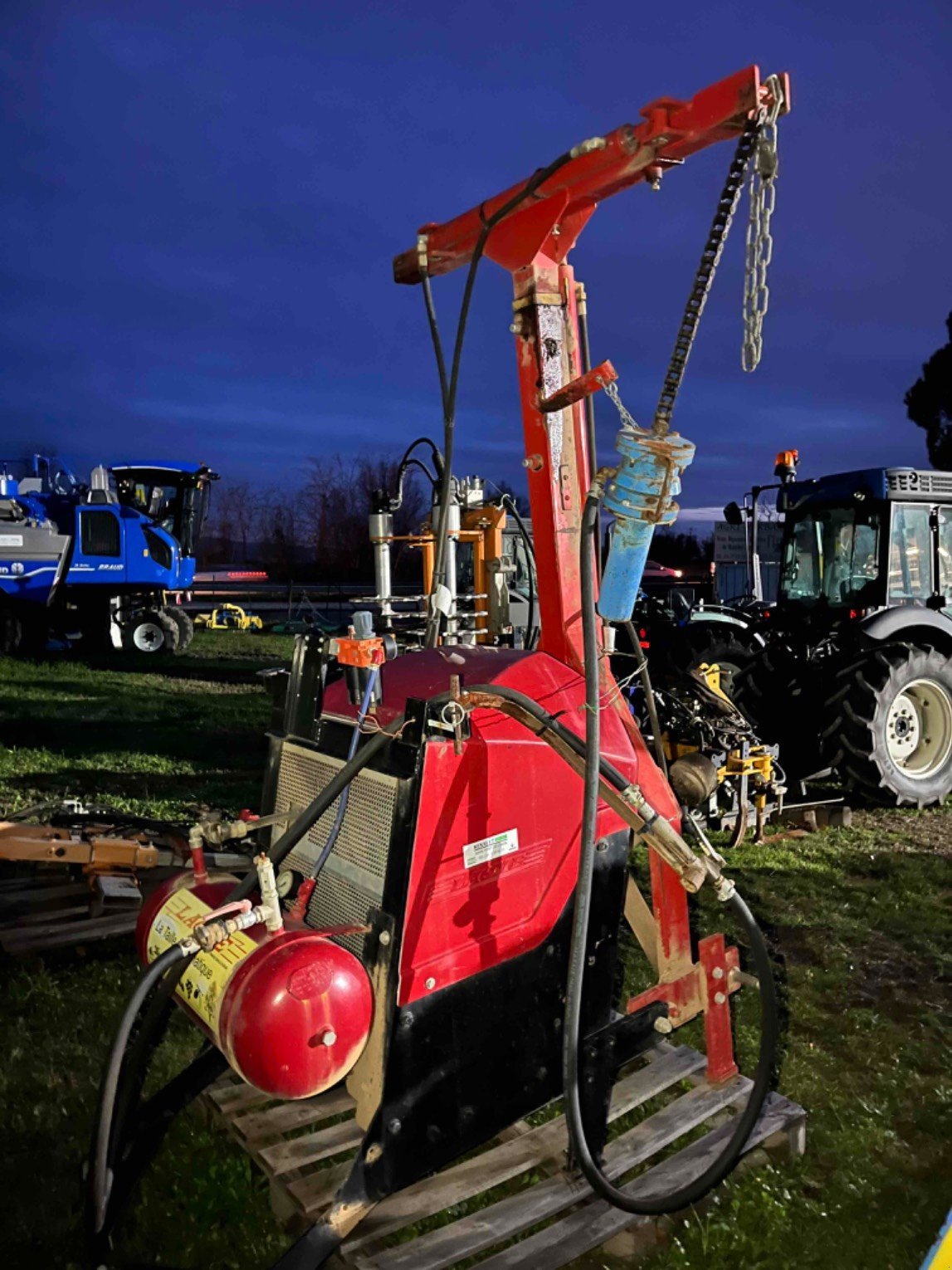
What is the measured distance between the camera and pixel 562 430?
2594 millimetres

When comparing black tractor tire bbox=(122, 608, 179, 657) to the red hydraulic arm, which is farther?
black tractor tire bbox=(122, 608, 179, 657)

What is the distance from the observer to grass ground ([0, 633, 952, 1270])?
246cm

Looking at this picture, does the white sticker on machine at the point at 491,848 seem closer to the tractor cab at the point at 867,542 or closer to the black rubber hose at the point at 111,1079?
the black rubber hose at the point at 111,1079

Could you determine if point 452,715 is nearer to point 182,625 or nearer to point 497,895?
→ point 497,895

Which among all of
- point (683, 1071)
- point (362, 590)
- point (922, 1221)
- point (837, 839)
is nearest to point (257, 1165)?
point (683, 1071)

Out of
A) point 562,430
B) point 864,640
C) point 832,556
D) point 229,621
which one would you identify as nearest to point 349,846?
point 562,430

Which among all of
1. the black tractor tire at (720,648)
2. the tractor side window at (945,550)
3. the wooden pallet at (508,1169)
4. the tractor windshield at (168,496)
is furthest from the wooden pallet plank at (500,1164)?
the tractor windshield at (168,496)

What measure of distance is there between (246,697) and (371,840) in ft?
29.6

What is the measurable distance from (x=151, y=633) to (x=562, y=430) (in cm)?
1432

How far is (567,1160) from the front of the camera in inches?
101

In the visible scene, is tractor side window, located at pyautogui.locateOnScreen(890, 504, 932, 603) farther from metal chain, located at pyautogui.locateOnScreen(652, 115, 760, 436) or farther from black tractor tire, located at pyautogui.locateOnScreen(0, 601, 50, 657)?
black tractor tire, located at pyautogui.locateOnScreen(0, 601, 50, 657)

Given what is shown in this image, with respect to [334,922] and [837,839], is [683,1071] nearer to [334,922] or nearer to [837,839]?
[334,922]

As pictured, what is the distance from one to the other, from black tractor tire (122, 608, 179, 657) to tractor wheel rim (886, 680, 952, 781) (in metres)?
12.1

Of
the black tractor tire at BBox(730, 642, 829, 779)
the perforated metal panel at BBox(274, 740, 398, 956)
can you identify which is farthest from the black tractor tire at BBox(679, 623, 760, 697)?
the perforated metal panel at BBox(274, 740, 398, 956)
